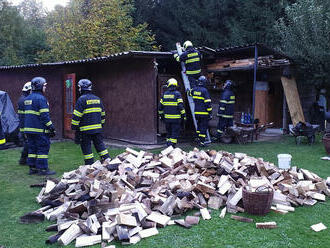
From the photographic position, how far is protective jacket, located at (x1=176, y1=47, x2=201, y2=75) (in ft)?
34.1

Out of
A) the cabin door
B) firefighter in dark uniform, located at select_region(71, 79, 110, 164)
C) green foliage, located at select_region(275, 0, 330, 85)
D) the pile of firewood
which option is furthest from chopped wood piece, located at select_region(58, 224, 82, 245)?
green foliage, located at select_region(275, 0, 330, 85)

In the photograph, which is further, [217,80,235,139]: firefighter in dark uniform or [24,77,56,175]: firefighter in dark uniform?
[217,80,235,139]: firefighter in dark uniform

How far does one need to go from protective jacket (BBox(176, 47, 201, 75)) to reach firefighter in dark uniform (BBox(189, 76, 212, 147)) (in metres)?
0.44

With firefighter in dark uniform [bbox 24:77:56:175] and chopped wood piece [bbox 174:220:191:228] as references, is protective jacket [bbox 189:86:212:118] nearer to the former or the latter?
firefighter in dark uniform [bbox 24:77:56:175]

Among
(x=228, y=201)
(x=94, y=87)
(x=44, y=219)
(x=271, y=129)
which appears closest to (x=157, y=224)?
(x=228, y=201)

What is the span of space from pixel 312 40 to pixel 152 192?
1137 cm

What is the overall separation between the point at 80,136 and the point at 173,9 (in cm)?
1707

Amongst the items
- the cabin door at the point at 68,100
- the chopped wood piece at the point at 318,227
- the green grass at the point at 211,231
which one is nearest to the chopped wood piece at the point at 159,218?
the green grass at the point at 211,231

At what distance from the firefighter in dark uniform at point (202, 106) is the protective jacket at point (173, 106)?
953 mm

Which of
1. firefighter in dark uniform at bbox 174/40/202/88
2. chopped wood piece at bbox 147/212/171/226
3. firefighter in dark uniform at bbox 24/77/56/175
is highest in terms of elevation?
firefighter in dark uniform at bbox 174/40/202/88

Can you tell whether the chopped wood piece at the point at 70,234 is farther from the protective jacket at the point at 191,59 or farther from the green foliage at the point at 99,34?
the green foliage at the point at 99,34

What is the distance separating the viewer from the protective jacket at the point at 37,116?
24.6ft

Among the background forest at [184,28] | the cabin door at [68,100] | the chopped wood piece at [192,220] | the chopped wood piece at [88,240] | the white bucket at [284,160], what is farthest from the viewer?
the background forest at [184,28]

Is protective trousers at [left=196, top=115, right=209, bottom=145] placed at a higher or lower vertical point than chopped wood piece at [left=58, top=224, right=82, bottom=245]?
higher
